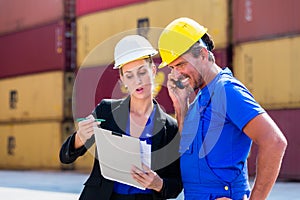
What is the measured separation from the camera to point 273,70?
966 cm

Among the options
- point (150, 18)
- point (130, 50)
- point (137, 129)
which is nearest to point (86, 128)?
point (137, 129)

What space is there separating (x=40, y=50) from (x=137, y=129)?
12164 mm

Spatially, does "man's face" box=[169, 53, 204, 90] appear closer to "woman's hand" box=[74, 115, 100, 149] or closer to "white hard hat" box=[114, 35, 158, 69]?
"white hard hat" box=[114, 35, 158, 69]

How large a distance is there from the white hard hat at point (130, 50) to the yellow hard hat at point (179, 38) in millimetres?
307

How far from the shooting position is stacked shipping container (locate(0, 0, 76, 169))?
44.7 feet

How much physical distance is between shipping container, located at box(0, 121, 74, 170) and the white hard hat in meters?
11.2

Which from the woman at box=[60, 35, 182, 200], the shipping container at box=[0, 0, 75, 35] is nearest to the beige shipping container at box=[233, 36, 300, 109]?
the shipping container at box=[0, 0, 75, 35]

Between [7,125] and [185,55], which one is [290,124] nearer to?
[185,55]

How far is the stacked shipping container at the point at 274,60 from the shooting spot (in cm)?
939

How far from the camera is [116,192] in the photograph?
7.99ft

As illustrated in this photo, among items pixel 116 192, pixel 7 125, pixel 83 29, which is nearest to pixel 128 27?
pixel 83 29

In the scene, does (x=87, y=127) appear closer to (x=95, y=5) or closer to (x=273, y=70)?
(x=273, y=70)

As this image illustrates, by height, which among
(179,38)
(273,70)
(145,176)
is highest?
(179,38)

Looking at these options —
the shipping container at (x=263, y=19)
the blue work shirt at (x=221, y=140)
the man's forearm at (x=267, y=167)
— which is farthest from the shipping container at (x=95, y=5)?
the man's forearm at (x=267, y=167)
